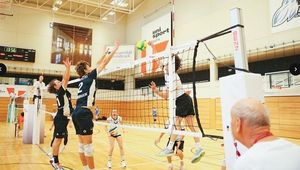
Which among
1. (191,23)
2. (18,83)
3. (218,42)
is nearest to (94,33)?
(18,83)

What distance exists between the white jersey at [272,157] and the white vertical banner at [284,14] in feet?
34.5

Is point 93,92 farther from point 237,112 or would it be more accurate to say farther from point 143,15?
point 143,15

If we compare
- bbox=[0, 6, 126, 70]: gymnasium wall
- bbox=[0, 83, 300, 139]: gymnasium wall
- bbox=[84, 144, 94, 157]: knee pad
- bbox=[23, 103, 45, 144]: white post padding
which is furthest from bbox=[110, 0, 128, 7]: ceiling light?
bbox=[84, 144, 94, 157]: knee pad

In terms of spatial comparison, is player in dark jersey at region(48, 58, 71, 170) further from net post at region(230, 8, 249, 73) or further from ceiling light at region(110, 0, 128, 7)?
ceiling light at region(110, 0, 128, 7)

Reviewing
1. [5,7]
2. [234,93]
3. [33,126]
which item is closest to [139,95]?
[33,126]

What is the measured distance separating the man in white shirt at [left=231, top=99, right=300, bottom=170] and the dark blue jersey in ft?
9.53

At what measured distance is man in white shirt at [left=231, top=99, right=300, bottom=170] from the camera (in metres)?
1.23

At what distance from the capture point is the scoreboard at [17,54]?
18062 millimetres

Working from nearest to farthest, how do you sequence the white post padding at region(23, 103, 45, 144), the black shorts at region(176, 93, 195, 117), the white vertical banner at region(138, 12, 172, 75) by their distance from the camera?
the black shorts at region(176, 93, 195, 117) < the white post padding at region(23, 103, 45, 144) < the white vertical banner at region(138, 12, 172, 75)

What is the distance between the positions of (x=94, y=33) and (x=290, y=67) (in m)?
15.7

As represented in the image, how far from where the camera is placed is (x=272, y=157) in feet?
4.05

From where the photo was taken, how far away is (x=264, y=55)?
11609 mm

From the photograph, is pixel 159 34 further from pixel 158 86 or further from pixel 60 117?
pixel 60 117

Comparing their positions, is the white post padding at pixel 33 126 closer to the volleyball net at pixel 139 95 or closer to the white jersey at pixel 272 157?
the volleyball net at pixel 139 95
